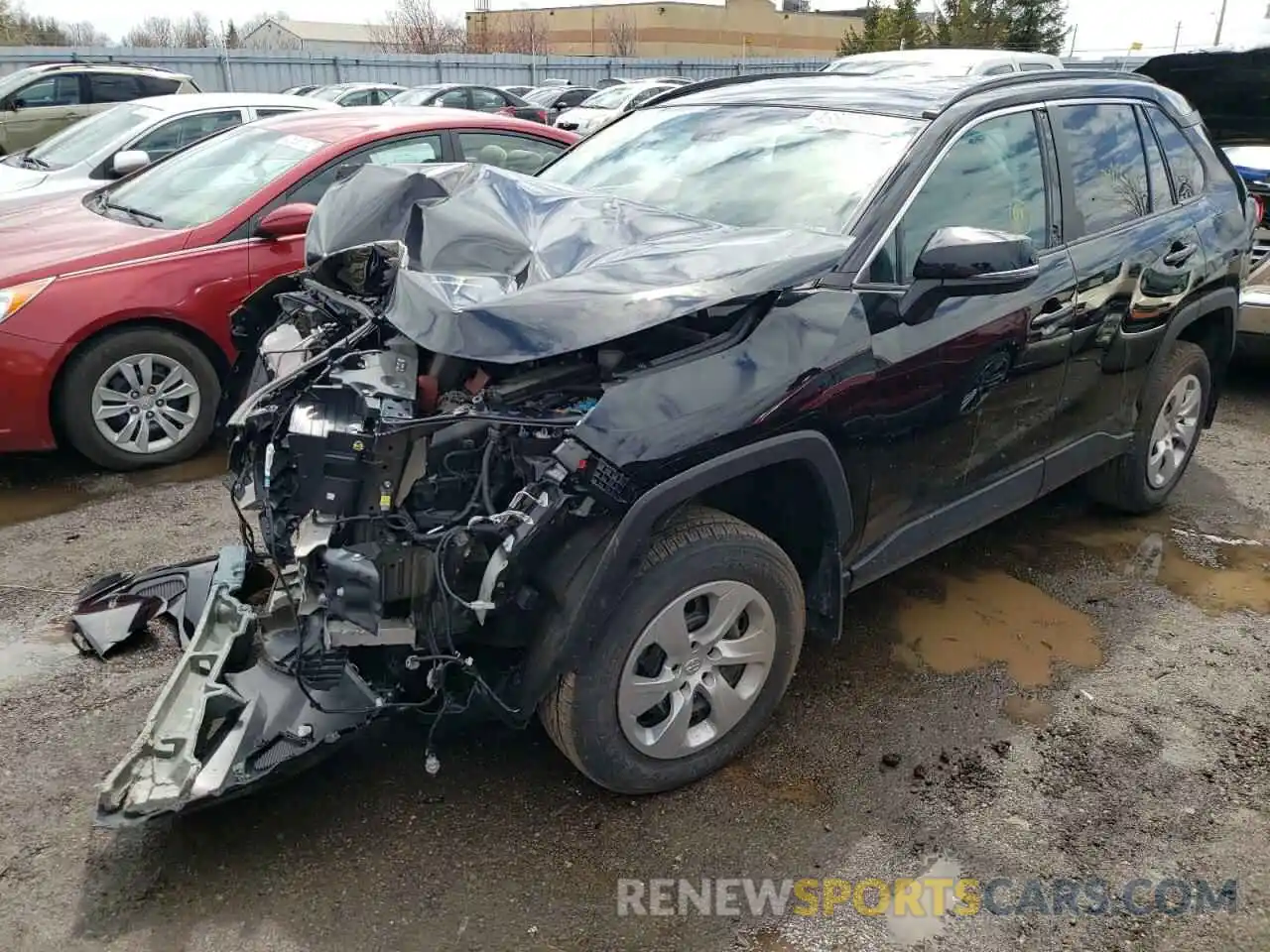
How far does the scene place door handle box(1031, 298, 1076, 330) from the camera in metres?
3.38

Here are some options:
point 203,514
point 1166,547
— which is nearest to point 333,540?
point 203,514

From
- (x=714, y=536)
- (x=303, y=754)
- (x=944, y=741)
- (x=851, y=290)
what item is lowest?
(x=944, y=741)

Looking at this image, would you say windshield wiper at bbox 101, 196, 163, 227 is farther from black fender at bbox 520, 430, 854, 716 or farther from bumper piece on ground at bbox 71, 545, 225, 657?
black fender at bbox 520, 430, 854, 716

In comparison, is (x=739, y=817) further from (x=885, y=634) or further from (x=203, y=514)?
(x=203, y=514)

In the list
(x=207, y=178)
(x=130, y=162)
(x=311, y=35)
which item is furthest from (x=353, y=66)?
(x=311, y=35)

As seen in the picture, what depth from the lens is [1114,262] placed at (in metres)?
3.69

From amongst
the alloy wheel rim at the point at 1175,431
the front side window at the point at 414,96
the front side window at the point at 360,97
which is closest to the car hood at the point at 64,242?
the alloy wheel rim at the point at 1175,431

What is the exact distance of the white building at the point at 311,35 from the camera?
2472 inches

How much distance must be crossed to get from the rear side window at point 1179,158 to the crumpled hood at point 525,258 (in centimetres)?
225

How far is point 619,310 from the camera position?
2477mm

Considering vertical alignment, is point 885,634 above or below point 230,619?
below

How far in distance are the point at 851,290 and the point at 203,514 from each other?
3.18 meters

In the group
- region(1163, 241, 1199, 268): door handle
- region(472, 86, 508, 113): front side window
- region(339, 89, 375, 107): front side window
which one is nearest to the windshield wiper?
region(1163, 241, 1199, 268): door handle

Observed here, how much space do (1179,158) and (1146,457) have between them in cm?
131
